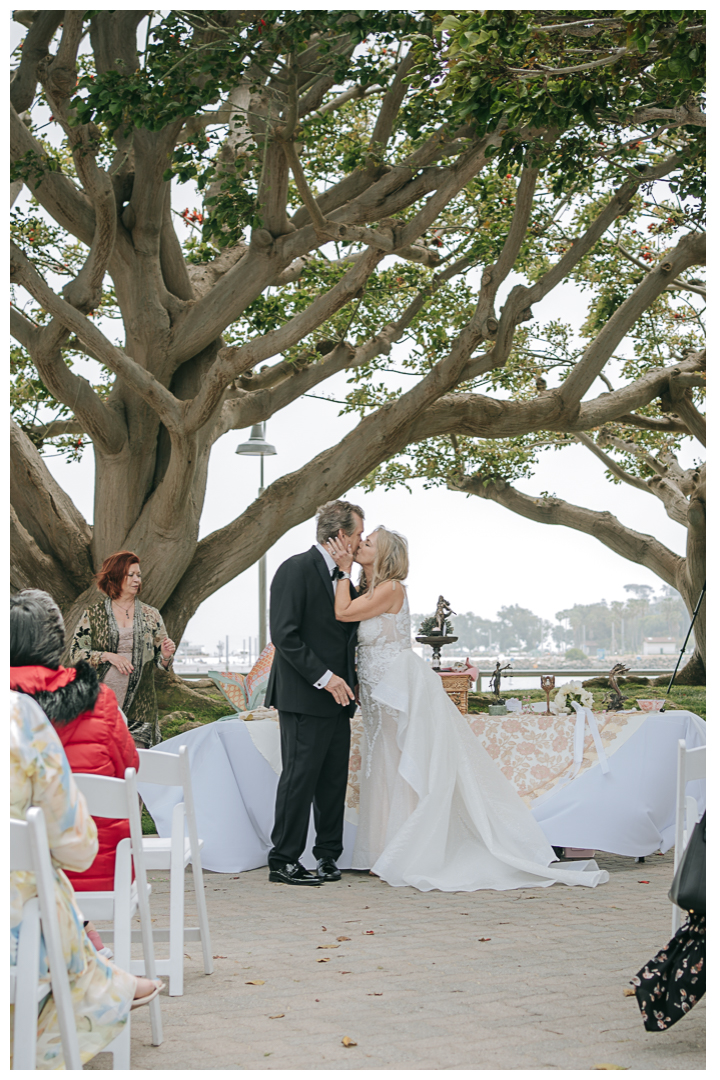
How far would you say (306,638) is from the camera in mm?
5820

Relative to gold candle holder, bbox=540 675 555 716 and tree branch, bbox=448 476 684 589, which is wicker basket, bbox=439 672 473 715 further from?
tree branch, bbox=448 476 684 589

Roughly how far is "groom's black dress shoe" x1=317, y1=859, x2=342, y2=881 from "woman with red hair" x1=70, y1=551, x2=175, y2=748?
123cm

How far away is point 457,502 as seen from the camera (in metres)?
15.8

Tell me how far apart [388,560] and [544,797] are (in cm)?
169

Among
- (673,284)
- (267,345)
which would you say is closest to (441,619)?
(267,345)

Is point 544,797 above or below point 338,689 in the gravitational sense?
below

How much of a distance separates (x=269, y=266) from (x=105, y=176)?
1537 mm

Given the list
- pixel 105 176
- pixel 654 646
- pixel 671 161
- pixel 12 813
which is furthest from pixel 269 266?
pixel 654 646

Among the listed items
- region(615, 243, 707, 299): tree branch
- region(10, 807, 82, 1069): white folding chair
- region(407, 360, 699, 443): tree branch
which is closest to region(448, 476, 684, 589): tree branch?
region(615, 243, 707, 299): tree branch

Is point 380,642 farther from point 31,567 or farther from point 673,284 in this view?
point 673,284

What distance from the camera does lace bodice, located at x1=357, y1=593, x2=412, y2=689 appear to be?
19.4 feet

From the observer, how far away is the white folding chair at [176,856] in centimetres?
373

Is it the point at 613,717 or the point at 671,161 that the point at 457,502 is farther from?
the point at 613,717

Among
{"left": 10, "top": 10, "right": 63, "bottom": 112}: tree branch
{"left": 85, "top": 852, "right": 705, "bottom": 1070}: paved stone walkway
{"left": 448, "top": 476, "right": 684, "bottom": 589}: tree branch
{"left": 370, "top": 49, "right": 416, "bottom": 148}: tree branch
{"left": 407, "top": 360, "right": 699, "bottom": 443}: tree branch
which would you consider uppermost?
{"left": 10, "top": 10, "right": 63, "bottom": 112}: tree branch
